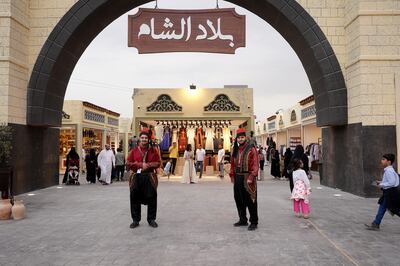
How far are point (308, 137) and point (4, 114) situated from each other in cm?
1736

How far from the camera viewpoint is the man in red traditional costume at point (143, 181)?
621cm

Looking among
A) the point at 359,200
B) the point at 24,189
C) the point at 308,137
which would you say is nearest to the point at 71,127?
the point at 24,189

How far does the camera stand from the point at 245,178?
6.13m

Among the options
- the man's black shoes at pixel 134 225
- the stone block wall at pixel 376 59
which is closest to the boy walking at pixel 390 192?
the man's black shoes at pixel 134 225

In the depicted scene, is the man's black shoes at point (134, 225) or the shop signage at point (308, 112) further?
the shop signage at point (308, 112)

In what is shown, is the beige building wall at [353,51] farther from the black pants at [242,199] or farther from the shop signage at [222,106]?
the shop signage at [222,106]

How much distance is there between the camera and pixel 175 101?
18609mm

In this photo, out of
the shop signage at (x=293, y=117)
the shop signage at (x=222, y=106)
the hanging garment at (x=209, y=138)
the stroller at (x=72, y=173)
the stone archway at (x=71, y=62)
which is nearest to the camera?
the stone archway at (x=71, y=62)

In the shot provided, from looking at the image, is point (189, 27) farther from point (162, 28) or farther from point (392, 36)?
point (392, 36)

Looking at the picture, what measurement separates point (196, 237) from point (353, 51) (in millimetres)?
7375

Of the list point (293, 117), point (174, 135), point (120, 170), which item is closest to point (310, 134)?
point (293, 117)

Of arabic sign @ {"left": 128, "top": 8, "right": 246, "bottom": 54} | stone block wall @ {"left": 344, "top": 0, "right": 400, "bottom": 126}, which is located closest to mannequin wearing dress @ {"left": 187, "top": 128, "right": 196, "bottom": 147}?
arabic sign @ {"left": 128, "top": 8, "right": 246, "bottom": 54}

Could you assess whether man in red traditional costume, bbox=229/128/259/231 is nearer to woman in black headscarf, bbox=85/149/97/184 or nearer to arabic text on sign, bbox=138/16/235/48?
arabic text on sign, bbox=138/16/235/48

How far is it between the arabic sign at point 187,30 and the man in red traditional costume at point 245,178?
6.63 m
